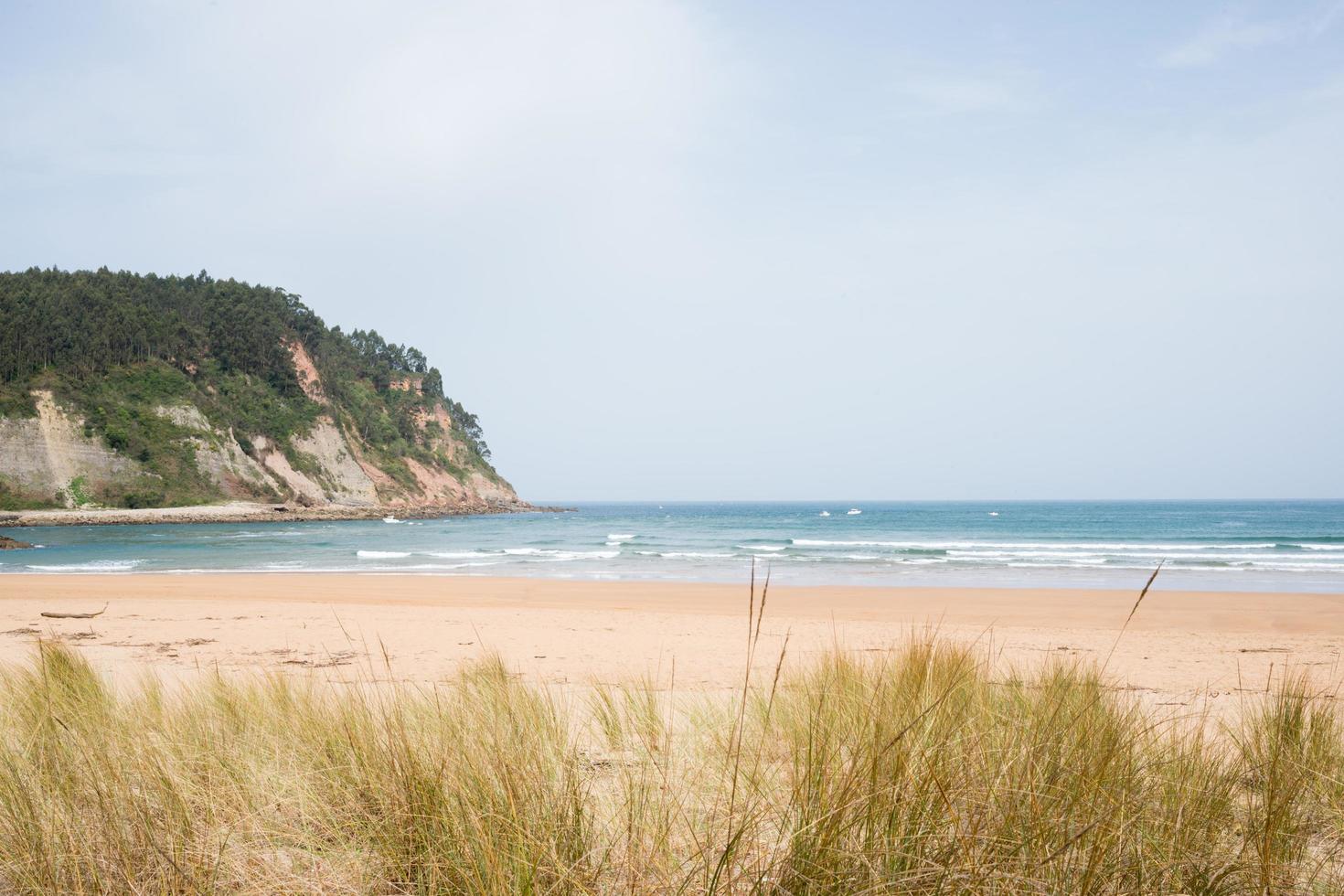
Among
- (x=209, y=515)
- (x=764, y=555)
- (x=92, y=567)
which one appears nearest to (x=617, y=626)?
(x=764, y=555)

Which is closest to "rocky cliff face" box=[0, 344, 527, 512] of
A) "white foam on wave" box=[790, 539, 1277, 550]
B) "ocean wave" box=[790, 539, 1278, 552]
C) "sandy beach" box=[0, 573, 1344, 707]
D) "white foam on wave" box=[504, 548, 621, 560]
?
"white foam on wave" box=[504, 548, 621, 560]

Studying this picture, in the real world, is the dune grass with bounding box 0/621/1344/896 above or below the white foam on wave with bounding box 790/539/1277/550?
above

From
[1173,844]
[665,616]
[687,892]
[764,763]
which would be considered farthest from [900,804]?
[665,616]

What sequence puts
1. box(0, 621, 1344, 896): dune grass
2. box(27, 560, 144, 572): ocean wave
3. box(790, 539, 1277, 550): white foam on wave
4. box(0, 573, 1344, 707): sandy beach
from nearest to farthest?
box(0, 621, 1344, 896): dune grass, box(0, 573, 1344, 707): sandy beach, box(27, 560, 144, 572): ocean wave, box(790, 539, 1277, 550): white foam on wave

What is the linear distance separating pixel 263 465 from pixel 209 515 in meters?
12.4

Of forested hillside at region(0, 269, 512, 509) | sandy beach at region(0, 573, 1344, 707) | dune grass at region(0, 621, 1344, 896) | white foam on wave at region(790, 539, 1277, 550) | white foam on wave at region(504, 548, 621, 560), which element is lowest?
white foam on wave at region(504, 548, 621, 560)

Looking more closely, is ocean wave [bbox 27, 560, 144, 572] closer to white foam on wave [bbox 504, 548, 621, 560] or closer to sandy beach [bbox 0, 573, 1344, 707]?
sandy beach [bbox 0, 573, 1344, 707]

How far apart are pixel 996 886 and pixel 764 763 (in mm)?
1810

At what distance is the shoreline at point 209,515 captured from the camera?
167ft

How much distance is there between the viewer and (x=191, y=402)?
66.1 metres

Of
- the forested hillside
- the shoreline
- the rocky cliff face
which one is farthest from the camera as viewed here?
the forested hillside

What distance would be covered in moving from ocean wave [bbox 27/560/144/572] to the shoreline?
30.0 meters

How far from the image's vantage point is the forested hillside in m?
57.8

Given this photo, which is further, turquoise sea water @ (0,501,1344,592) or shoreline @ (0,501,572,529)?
shoreline @ (0,501,572,529)
